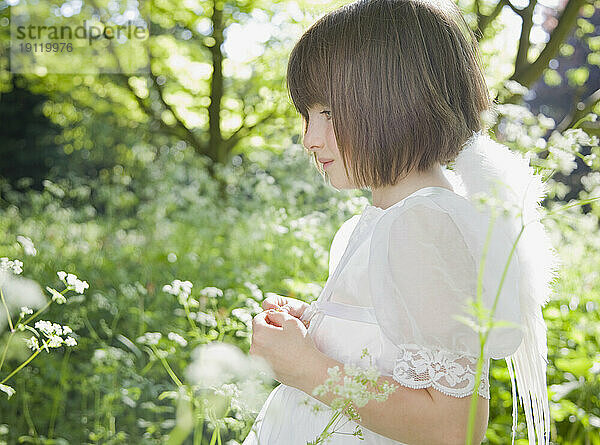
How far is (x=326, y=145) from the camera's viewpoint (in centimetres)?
116

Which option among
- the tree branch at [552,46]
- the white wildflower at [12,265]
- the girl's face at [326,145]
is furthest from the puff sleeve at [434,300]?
the tree branch at [552,46]

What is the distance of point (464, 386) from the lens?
93cm

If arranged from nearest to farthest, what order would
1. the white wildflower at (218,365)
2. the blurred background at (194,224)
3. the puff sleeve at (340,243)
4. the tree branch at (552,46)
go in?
1. the white wildflower at (218,365)
2. the puff sleeve at (340,243)
3. the blurred background at (194,224)
4. the tree branch at (552,46)

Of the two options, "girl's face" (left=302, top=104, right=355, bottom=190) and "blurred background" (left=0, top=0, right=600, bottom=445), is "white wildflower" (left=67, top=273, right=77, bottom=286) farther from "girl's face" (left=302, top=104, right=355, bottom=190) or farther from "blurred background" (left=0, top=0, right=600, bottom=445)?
"girl's face" (left=302, top=104, right=355, bottom=190)

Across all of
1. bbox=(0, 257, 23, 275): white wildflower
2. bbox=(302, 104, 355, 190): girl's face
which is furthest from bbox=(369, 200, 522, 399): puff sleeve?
bbox=(0, 257, 23, 275): white wildflower

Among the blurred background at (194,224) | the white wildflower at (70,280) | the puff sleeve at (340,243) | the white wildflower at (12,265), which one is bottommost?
the blurred background at (194,224)

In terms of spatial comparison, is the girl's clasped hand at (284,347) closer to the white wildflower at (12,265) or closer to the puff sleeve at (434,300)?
the puff sleeve at (434,300)

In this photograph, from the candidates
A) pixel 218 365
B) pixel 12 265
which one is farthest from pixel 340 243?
pixel 12 265

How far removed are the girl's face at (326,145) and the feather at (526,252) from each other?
0.67 ft

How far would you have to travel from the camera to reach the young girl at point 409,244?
93cm

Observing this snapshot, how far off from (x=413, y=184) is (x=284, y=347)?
1.12 ft

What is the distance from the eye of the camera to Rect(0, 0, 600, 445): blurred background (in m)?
2.16

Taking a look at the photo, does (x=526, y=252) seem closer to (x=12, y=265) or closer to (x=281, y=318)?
(x=281, y=318)

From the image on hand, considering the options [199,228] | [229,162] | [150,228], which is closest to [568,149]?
[199,228]
